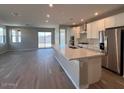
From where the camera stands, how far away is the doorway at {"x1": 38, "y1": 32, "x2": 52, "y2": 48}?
14906 mm

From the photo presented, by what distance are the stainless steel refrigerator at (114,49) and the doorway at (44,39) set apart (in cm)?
1043

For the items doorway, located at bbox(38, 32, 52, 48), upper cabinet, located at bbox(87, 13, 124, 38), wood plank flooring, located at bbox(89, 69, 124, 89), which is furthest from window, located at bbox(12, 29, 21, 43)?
wood plank flooring, located at bbox(89, 69, 124, 89)

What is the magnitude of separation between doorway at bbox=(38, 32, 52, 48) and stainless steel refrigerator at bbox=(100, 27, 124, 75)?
34.2 ft

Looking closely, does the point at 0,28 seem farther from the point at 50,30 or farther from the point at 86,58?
the point at 86,58

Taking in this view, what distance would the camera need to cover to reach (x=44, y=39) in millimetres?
15062

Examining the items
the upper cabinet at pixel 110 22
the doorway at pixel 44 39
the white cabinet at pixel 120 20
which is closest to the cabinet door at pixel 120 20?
the white cabinet at pixel 120 20

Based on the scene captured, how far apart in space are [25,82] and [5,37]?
9.48 metres

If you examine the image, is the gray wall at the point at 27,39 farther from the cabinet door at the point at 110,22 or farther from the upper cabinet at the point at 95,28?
the cabinet door at the point at 110,22

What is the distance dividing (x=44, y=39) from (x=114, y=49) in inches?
438

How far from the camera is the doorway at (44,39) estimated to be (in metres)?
14.9

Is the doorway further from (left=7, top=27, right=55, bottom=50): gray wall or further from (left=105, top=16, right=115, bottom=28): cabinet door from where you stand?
(left=105, top=16, right=115, bottom=28): cabinet door

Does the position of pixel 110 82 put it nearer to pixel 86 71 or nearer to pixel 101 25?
pixel 86 71

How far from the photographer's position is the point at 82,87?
342 cm

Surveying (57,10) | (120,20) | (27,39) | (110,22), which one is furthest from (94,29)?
(27,39)
